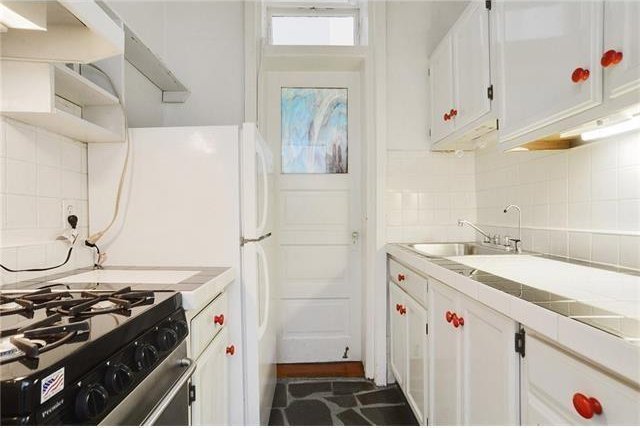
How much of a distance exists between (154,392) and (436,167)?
2071mm

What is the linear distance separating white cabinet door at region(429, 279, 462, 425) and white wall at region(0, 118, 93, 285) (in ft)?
4.88

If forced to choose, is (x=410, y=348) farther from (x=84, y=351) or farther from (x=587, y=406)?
(x=84, y=351)

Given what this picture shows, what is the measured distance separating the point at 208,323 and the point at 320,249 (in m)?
1.43

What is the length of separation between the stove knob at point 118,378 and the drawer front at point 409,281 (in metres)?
1.20

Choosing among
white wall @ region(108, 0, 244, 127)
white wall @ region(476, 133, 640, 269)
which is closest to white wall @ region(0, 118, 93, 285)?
white wall @ region(108, 0, 244, 127)

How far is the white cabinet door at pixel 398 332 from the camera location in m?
1.94

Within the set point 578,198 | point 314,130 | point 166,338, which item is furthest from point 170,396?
point 314,130

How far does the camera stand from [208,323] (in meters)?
1.24

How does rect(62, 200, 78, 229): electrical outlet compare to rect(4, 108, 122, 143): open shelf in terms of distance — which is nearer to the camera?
rect(4, 108, 122, 143): open shelf

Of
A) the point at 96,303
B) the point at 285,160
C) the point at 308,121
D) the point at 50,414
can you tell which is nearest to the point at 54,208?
the point at 96,303

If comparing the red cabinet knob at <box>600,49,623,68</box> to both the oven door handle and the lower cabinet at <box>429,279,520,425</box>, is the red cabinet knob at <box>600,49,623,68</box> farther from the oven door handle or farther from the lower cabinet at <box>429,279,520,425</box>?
the oven door handle

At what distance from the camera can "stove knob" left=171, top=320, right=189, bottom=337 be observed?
0.95 meters

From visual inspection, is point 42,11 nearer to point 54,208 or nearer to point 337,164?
point 54,208

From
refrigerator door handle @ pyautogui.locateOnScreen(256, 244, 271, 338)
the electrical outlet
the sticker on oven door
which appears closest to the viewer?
the sticker on oven door
